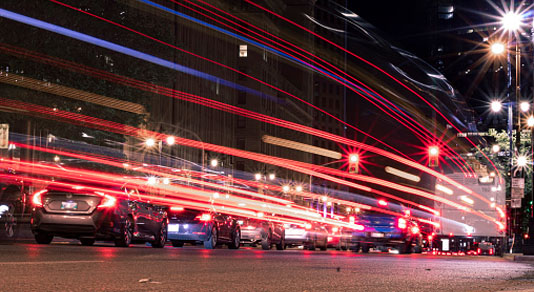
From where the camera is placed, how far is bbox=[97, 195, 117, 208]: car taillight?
17.8 metres

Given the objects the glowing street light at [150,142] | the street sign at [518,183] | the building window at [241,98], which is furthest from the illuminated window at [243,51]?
the street sign at [518,183]

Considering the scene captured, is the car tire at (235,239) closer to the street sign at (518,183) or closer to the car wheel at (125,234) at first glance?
the car wheel at (125,234)

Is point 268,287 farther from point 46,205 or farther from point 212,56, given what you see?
point 212,56

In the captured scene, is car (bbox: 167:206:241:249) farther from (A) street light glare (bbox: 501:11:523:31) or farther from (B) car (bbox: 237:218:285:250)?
(A) street light glare (bbox: 501:11:523:31)

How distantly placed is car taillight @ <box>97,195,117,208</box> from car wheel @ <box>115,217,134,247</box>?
81 centimetres

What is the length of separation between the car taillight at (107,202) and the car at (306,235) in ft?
47.5

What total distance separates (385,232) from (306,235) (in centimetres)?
471

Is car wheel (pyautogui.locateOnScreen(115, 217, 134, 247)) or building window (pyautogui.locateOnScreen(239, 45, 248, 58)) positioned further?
building window (pyautogui.locateOnScreen(239, 45, 248, 58))

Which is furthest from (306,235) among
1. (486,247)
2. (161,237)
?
(161,237)

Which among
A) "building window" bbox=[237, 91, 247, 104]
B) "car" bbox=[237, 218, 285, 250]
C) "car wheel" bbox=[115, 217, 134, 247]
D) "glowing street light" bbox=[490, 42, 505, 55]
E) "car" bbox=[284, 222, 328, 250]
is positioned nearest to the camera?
"car wheel" bbox=[115, 217, 134, 247]

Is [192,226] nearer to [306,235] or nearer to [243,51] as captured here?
[306,235]

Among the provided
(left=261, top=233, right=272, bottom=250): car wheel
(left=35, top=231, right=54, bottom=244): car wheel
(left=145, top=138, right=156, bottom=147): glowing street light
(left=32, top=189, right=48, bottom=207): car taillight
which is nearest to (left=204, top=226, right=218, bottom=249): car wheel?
(left=261, top=233, right=272, bottom=250): car wheel

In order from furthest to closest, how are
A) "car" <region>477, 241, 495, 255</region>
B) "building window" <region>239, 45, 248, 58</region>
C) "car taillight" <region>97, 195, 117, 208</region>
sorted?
1. "building window" <region>239, 45, 248, 58</region>
2. "car" <region>477, 241, 495, 255</region>
3. "car taillight" <region>97, 195, 117, 208</region>

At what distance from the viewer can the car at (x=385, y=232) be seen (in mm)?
28312
